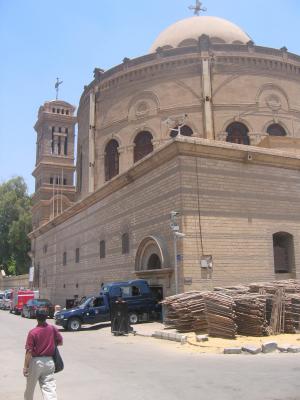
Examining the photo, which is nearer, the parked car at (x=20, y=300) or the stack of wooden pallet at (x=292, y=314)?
the stack of wooden pallet at (x=292, y=314)

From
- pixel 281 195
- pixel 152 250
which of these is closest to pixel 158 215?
pixel 152 250

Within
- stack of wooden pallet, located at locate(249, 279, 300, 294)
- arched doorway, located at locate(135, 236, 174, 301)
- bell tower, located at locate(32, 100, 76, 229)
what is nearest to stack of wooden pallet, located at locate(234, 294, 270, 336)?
stack of wooden pallet, located at locate(249, 279, 300, 294)

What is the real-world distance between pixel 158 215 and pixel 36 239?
28135mm

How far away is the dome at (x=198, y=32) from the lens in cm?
3384

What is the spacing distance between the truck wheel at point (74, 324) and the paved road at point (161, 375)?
5.58 meters

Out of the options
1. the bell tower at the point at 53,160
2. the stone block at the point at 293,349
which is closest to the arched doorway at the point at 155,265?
the stone block at the point at 293,349

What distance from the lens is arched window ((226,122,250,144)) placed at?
29.1m

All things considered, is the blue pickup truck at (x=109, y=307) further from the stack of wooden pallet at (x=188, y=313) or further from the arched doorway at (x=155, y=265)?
the stack of wooden pallet at (x=188, y=313)

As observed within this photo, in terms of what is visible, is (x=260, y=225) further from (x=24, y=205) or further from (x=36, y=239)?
(x=24, y=205)

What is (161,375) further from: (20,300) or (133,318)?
(20,300)

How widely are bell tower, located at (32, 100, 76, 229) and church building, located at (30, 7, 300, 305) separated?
4.77m

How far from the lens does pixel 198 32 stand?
33969mm

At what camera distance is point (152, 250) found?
812 inches

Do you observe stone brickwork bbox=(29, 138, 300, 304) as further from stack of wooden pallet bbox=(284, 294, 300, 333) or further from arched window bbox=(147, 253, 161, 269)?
stack of wooden pallet bbox=(284, 294, 300, 333)
